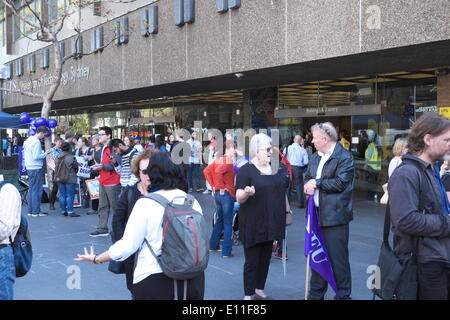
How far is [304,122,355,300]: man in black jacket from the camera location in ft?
15.5

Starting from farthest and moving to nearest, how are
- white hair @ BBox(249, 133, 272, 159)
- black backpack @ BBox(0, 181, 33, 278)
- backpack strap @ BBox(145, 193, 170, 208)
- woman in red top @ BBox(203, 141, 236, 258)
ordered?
woman in red top @ BBox(203, 141, 236, 258) < white hair @ BBox(249, 133, 272, 159) < black backpack @ BBox(0, 181, 33, 278) < backpack strap @ BBox(145, 193, 170, 208)

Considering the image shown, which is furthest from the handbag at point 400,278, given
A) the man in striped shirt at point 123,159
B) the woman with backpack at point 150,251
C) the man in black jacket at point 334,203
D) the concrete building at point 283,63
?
the concrete building at point 283,63

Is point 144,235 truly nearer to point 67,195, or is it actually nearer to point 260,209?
point 260,209

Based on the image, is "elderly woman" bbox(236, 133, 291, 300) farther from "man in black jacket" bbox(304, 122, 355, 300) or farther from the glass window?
the glass window

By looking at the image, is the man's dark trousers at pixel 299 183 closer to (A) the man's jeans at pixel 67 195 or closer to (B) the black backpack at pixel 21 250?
(A) the man's jeans at pixel 67 195

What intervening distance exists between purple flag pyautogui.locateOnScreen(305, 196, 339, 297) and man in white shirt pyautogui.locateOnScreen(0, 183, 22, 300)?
292 centimetres

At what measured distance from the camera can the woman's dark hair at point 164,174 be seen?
10.3 ft

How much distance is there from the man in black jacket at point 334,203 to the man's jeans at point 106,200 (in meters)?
4.67

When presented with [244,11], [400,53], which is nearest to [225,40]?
[244,11]

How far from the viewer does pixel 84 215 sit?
10930mm

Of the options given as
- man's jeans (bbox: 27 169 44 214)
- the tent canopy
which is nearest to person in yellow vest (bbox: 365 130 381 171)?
man's jeans (bbox: 27 169 44 214)

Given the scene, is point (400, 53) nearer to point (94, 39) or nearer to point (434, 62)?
point (434, 62)

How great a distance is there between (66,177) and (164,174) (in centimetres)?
807
